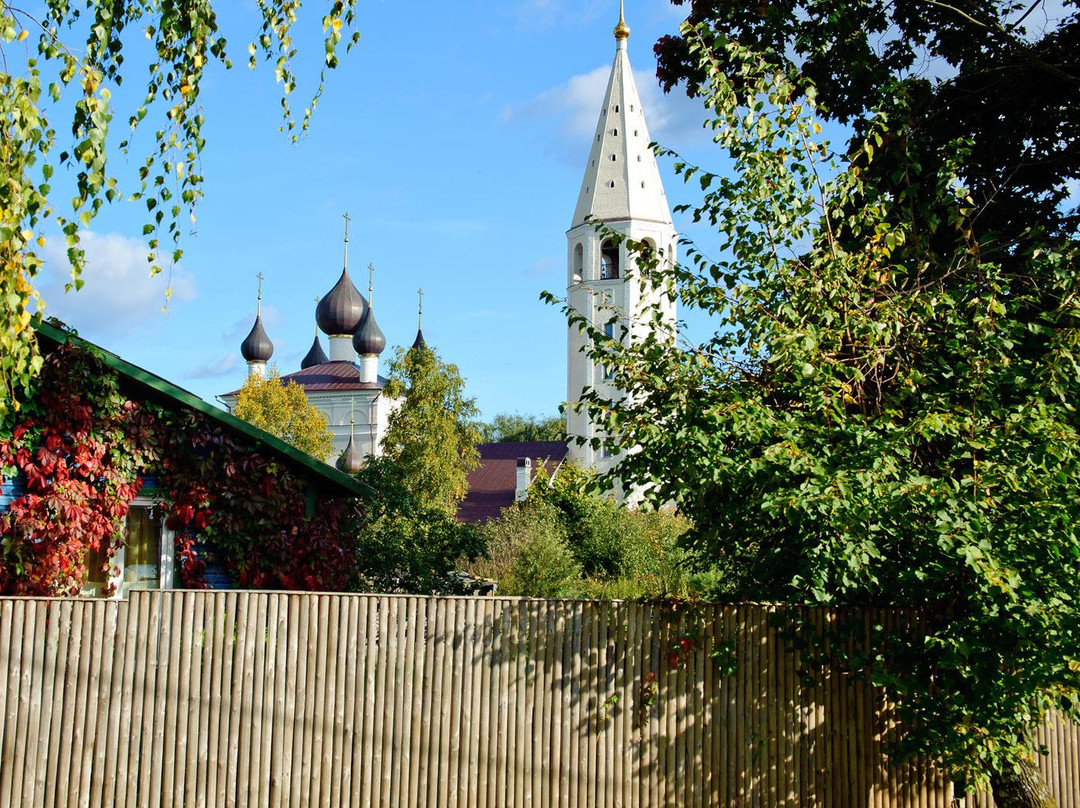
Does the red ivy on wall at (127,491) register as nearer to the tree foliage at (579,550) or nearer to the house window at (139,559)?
the house window at (139,559)

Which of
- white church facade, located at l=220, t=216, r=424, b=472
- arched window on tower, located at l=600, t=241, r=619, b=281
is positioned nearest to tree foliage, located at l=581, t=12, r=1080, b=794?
arched window on tower, located at l=600, t=241, r=619, b=281

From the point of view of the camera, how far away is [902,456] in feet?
23.2

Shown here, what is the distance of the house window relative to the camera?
10562mm

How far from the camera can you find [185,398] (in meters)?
10.4

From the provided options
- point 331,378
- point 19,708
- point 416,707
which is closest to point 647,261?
point 416,707

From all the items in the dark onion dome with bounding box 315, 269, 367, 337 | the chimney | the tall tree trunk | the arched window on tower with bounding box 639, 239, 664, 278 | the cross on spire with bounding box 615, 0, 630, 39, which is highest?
the cross on spire with bounding box 615, 0, 630, 39

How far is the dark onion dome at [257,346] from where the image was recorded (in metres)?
70.6

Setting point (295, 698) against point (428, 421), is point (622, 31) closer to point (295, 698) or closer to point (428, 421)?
point (428, 421)

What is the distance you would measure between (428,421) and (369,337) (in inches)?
1055

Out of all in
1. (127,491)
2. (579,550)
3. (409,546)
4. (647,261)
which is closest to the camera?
(647,261)

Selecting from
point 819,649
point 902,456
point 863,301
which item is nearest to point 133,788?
point 819,649

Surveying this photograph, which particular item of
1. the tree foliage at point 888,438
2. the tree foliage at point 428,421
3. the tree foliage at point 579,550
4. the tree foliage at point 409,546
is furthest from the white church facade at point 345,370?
the tree foliage at point 888,438

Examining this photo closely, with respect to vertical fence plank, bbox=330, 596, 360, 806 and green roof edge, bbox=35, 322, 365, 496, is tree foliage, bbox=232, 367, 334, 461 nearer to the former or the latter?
green roof edge, bbox=35, 322, 365, 496

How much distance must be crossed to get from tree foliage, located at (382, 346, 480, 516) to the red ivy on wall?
26.7 m
